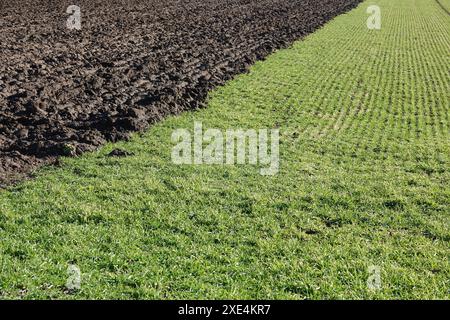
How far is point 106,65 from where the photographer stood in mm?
18812

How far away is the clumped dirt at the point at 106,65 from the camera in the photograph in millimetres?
12016

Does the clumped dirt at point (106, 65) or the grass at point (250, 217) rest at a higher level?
the clumped dirt at point (106, 65)

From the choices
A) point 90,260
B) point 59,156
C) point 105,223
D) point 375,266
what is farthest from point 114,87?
point 375,266

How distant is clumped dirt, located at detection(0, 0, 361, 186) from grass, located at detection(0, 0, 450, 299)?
0.90 m

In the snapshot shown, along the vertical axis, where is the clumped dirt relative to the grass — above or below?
above

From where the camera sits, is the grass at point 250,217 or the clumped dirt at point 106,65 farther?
the clumped dirt at point 106,65

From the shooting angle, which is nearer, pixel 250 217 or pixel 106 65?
pixel 250 217

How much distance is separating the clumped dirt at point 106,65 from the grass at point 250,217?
2.94 feet

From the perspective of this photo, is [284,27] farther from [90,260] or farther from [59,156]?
[90,260]

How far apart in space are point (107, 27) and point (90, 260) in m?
22.2

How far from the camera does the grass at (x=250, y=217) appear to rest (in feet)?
22.4

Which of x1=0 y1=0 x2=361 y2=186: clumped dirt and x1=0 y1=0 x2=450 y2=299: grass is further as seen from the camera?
x1=0 y1=0 x2=361 y2=186: clumped dirt

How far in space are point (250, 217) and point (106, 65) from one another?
1197 cm

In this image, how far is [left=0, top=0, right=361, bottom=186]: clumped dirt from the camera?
1202cm
